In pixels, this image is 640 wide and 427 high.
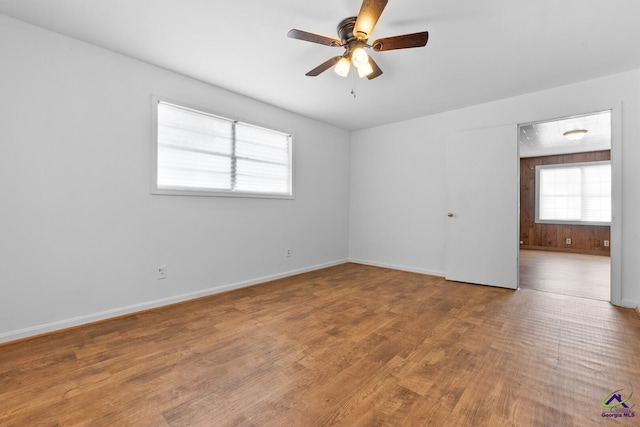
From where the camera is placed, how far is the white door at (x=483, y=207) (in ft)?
12.1

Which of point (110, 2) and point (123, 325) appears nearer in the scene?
point (110, 2)

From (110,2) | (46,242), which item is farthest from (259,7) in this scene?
(46,242)

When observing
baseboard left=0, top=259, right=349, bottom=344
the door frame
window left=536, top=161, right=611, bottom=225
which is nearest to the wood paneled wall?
window left=536, top=161, right=611, bottom=225

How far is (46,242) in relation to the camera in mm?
2322

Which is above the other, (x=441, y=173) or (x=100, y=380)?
(x=441, y=173)

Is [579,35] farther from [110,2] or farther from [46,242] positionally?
[46,242]

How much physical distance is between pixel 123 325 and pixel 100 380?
91cm

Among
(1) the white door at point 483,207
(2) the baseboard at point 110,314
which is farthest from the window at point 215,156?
(1) the white door at point 483,207

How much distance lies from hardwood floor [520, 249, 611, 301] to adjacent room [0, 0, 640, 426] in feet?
0.34

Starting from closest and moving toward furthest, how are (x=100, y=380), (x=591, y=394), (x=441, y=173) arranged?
(x=591, y=394)
(x=100, y=380)
(x=441, y=173)

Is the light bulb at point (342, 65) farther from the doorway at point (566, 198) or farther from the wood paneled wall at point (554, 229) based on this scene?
the wood paneled wall at point (554, 229)

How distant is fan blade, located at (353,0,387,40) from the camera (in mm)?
1671

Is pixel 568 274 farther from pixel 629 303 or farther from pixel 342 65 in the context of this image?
pixel 342 65

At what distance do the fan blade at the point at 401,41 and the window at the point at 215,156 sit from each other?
7.39 ft
